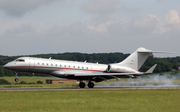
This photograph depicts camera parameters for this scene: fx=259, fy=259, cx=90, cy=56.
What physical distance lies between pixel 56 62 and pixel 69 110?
2160 cm

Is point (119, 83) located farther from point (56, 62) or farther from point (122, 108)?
point (122, 108)

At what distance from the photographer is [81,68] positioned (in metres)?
38.6

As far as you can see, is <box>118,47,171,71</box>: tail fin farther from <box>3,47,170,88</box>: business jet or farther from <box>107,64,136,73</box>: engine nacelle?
<box>107,64,136,73</box>: engine nacelle

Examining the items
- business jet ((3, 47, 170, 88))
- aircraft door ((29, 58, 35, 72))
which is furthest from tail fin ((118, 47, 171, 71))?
aircraft door ((29, 58, 35, 72))

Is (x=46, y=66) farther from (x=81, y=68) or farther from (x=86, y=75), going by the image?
(x=86, y=75)

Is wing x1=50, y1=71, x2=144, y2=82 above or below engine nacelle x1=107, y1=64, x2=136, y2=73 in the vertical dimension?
below

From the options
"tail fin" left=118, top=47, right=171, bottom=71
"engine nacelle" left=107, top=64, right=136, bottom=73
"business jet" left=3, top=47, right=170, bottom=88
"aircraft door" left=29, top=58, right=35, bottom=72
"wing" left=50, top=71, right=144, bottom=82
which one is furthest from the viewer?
"tail fin" left=118, top=47, right=171, bottom=71

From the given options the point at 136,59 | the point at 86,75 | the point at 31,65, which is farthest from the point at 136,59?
the point at 31,65

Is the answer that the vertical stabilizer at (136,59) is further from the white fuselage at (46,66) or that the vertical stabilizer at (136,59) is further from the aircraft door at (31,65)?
the aircraft door at (31,65)

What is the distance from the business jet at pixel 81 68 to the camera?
35656 millimetres

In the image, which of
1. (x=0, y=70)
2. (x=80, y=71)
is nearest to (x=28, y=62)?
(x=80, y=71)

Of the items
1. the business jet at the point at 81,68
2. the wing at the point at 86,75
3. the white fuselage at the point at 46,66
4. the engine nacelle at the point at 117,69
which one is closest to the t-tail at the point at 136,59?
the business jet at the point at 81,68

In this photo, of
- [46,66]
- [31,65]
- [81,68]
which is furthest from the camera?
[81,68]

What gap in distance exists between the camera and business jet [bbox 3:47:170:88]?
117ft
